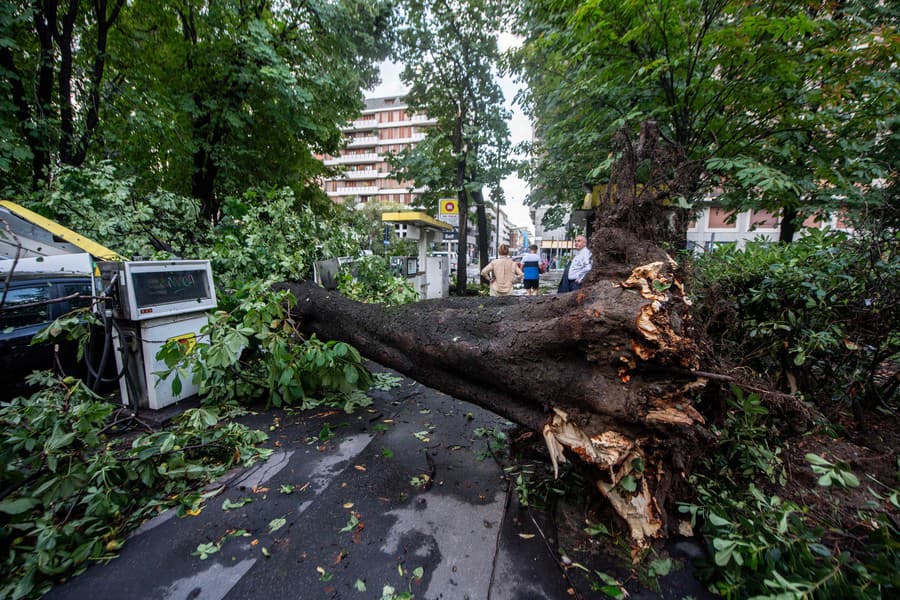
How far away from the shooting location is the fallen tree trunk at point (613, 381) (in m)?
1.83

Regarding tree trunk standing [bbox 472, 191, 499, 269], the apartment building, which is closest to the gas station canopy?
tree trunk standing [bbox 472, 191, 499, 269]

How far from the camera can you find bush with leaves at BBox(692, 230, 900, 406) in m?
2.24

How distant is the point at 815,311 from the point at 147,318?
5.67 metres

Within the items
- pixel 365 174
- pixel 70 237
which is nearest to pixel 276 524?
pixel 70 237

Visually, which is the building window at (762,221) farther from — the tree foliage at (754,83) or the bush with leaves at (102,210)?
the bush with leaves at (102,210)

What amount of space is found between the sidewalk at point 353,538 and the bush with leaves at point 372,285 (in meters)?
2.48

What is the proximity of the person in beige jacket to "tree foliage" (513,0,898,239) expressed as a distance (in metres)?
2.96

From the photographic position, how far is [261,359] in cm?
395

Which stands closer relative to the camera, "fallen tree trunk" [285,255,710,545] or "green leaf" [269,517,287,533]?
"fallen tree trunk" [285,255,710,545]

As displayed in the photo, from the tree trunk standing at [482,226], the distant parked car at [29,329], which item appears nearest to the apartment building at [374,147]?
the tree trunk standing at [482,226]

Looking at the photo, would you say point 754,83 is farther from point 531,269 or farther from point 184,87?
point 184,87

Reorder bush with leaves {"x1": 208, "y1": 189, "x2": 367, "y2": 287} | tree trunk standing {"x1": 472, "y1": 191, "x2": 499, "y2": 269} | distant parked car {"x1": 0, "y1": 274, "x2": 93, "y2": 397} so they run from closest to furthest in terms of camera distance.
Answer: distant parked car {"x1": 0, "y1": 274, "x2": 93, "y2": 397} < bush with leaves {"x1": 208, "y1": 189, "x2": 367, "y2": 287} < tree trunk standing {"x1": 472, "y1": 191, "x2": 499, "y2": 269}

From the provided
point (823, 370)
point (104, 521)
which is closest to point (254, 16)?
point (104, 521)

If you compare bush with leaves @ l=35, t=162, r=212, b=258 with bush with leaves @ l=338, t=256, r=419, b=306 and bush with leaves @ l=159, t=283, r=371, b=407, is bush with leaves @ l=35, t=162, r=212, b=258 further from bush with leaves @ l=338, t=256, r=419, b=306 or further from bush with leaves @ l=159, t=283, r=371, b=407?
bush with leaves @ l=159, t=283, r=371, b=407
